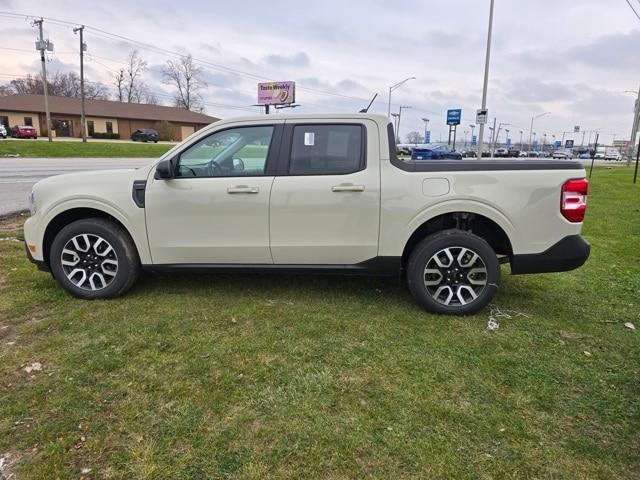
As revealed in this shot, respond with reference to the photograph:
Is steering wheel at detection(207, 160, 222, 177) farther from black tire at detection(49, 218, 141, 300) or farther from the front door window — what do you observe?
black tire at detection(49, 218, 141, 300)

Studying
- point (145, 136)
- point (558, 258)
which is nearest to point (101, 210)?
point (558, 258)

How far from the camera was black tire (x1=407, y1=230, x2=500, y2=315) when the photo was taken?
4121mm

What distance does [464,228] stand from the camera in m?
4.42

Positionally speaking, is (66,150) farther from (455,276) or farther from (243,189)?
(455,276)

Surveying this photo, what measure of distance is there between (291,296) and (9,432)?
260cm

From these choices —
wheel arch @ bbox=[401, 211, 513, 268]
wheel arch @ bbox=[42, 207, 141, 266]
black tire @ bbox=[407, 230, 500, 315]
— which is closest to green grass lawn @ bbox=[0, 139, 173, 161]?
wheel arch @ bbox=[42, 207, 141, 266]

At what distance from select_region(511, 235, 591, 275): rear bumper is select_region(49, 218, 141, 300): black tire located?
3.56 metres

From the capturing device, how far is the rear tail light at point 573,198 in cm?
397

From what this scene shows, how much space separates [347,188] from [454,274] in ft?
4.07

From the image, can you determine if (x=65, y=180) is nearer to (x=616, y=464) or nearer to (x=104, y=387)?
(x=104, y=387)

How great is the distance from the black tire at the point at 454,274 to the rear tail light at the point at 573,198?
Result: 2.32ft

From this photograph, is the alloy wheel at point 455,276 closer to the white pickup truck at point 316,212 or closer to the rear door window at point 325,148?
the white pickup truck at point 316,212

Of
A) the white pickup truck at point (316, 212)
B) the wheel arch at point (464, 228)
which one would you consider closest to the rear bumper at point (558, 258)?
the white pickup truck at point (316, 212)

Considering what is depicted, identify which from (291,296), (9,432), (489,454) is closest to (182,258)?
(291,296)
